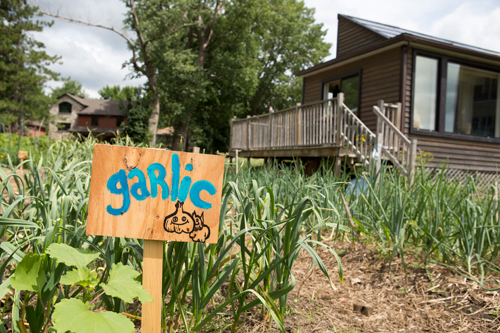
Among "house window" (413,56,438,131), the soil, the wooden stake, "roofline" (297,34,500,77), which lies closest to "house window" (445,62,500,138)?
"roofline" (297,34,500,77)

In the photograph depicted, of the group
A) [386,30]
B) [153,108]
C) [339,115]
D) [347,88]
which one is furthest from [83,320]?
[153,108]

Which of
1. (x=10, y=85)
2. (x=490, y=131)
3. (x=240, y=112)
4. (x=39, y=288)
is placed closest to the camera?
(x=39, y=288)

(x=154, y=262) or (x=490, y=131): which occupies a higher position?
(x=490, y=131)

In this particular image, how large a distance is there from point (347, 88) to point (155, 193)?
424 inches

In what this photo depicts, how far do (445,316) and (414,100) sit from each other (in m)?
8.13

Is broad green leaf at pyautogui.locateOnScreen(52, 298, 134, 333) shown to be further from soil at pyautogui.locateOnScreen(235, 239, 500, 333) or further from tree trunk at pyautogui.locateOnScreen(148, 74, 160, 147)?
tree trunk at pyautogui.locateOnScreen(148, 74, 160, 147)

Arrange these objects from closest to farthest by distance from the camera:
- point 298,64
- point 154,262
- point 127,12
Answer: point 154,262 → point 127,12 → point 298,64

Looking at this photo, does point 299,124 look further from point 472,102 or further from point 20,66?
point 20,66

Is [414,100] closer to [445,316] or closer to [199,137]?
[445,316]

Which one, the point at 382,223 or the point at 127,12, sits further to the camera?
the point at 127,12

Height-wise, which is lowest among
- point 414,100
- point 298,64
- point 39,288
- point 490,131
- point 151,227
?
point 39,288

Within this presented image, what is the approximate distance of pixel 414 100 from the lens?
8.76 metres

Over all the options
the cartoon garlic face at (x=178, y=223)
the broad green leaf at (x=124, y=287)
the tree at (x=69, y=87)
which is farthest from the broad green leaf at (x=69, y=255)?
the tree at (x=69, y=87)

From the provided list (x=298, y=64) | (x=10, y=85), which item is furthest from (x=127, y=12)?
(x=298, y=64)
